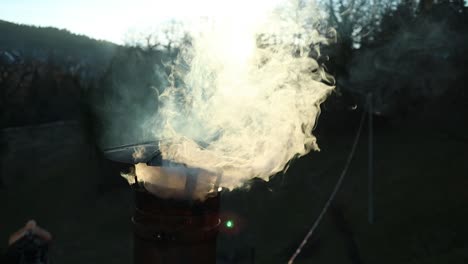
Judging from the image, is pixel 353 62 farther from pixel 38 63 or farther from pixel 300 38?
pixel 38 63

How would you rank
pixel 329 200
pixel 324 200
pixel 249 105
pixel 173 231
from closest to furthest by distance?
pixel 173 231 → pixel 249 105 → pixel 329 200 → pixel 324 200

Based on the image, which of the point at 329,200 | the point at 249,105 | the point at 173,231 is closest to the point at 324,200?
the point at 329,200

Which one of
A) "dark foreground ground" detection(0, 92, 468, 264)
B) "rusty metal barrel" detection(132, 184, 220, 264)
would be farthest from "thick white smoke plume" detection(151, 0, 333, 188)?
"dark foreground ground" detection(0, 92, 468, 264)

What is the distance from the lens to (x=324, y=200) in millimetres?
14172

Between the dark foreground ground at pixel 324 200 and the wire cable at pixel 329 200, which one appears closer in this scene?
the dark foreground ground at pixel 324 200

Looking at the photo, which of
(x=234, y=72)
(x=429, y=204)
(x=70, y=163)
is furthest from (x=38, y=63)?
(x=234, y=72)

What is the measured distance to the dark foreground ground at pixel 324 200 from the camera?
1127cm

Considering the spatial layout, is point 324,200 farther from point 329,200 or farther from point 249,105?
point 249,105

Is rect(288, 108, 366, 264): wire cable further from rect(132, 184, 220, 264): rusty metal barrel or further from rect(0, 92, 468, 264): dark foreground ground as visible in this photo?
rect(132, 184, 220, 264): rusty metal barrel

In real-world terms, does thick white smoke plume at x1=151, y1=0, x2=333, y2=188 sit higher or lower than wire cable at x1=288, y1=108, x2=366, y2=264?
higher

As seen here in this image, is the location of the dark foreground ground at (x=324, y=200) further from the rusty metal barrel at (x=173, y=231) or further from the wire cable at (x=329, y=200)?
the rusty metal barrel at (x=173, y=231)

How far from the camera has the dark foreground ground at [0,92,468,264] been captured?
444 inches

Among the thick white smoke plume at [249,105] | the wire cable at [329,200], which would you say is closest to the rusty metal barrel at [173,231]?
the thick white smoke plume at [249,105]

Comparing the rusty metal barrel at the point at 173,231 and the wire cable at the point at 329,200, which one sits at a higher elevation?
the rusty metal barrel at the point at 173,231
